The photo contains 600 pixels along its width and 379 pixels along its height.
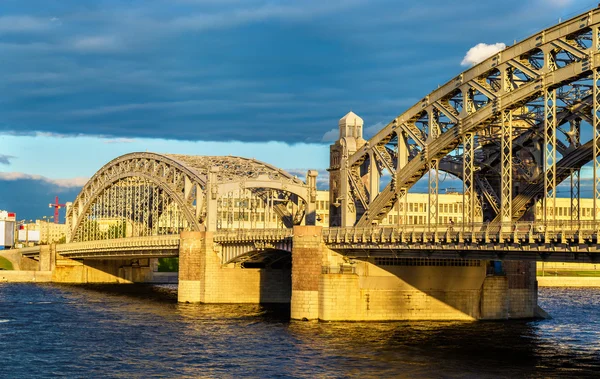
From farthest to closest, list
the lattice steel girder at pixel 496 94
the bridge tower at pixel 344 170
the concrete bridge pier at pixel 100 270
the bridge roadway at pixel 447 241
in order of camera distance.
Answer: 1. the concrete bridge pier at pixel 100 270
2. the bridge tower at pixel 344 170
3. the lattice steel girder at pixel 496 94
4. the bridge roadway at pixel 447 241

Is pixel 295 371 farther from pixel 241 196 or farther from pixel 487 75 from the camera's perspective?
pixel 241 196

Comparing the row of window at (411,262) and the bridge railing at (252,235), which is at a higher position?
the bridge railing at (252,235)

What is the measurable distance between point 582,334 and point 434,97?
25.5m

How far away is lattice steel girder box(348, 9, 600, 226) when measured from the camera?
251 ft

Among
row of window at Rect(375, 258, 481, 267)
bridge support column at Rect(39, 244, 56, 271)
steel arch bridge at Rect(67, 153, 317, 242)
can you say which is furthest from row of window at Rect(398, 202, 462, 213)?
row of window at Rect(375, 258, 481, 267)

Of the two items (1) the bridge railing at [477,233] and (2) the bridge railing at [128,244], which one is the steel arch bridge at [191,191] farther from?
(1) the bridge railing at [477,233]

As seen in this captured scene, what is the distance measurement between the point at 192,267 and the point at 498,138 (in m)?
46.0

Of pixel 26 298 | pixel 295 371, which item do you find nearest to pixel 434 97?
pixel 295 371

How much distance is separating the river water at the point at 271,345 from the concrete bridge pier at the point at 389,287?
92.7 inches

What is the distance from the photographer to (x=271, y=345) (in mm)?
80312

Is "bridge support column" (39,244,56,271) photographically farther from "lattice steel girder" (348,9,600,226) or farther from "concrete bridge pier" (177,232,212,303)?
"lattice steel girder" (348,9,600,226)

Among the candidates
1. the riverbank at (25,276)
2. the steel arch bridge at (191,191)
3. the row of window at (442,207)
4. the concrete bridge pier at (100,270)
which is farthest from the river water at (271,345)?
the row of window at (442,207)

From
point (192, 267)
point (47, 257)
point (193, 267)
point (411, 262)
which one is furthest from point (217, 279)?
point (47, 257)

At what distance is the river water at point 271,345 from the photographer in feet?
225
